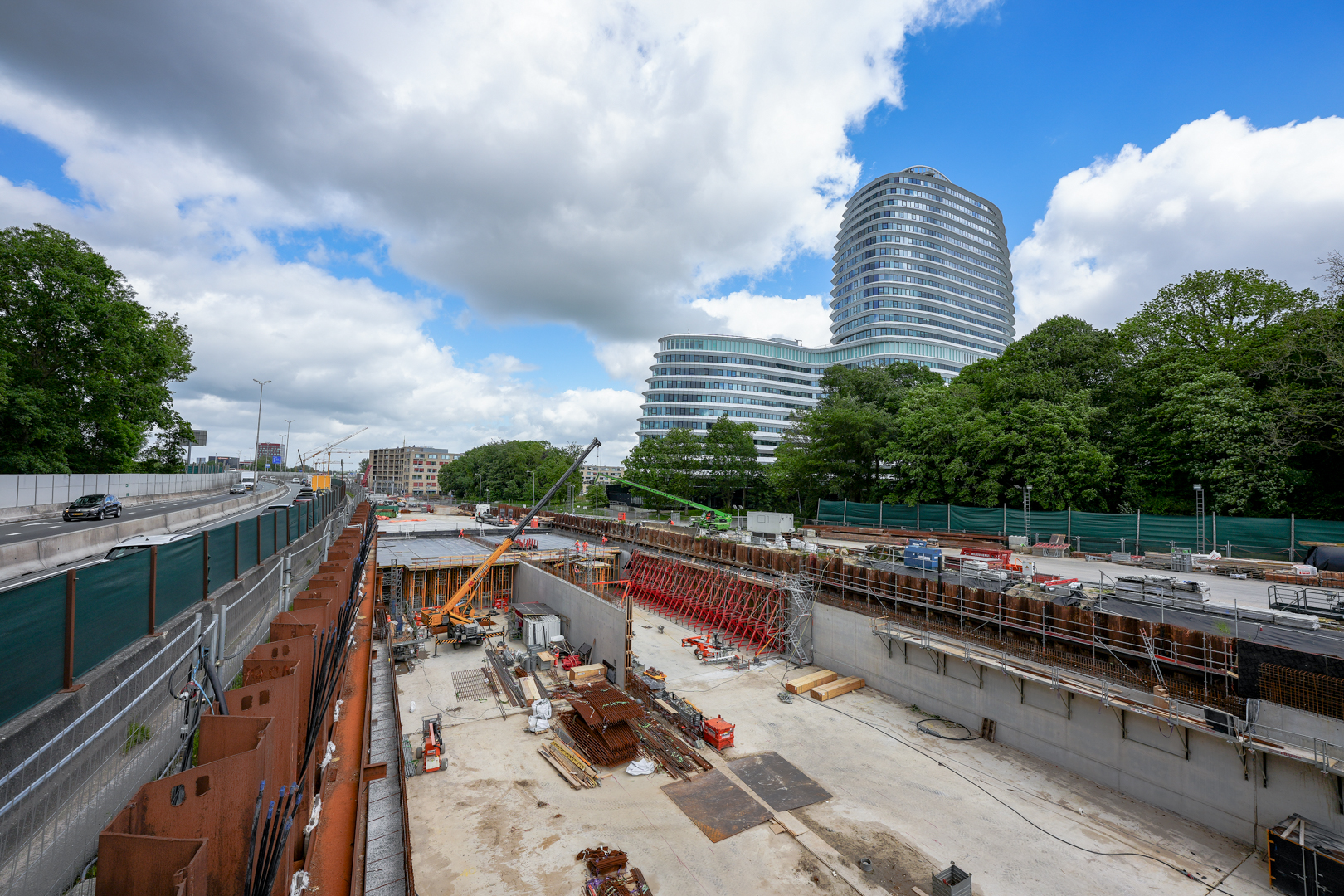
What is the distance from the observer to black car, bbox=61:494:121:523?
2466 cm

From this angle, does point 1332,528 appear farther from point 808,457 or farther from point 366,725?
point 366,725

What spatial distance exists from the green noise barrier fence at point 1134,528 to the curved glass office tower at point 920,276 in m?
80.1

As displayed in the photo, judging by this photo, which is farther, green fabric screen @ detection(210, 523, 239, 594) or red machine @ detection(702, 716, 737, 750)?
red machine @ detection(702, 716, 737, 750)

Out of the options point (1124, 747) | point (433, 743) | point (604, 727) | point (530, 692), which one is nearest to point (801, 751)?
point (604, 727)

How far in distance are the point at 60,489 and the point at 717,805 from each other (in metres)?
38.8

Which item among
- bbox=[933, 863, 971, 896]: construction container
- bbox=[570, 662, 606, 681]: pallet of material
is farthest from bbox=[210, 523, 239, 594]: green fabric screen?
bbox=[933, 863, 971, 896]: construction container

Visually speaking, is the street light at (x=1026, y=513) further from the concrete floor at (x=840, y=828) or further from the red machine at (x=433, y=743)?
the red machine at (x=433, y=743)

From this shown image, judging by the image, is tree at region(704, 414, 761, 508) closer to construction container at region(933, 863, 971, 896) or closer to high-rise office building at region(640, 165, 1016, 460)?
high-rise office building at region(640, 165, 1016, 460)

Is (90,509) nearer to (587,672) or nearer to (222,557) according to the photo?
(222,557)

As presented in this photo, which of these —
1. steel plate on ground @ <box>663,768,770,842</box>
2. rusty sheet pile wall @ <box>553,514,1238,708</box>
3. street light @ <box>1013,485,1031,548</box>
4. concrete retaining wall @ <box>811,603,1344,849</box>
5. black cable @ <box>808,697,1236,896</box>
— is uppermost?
street light @ <box>1013,485,1031,548</box>

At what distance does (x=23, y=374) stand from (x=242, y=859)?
4243cm

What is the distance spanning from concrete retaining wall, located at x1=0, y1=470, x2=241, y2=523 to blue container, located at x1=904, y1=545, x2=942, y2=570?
41360mm

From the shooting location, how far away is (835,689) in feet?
68.3

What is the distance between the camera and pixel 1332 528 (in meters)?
28.2
